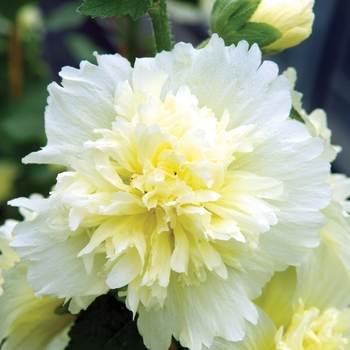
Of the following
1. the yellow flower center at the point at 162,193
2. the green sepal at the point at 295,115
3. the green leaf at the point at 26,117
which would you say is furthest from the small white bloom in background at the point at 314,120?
the green leaf at the point at 26,117

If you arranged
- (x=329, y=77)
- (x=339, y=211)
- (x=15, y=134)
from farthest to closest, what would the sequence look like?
(x=329, y=77) → (x=15, y=134) → (x=339, y=211)

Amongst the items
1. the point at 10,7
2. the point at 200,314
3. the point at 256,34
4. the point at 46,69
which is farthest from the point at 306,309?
the point at 46,69

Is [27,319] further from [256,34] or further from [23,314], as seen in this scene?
[256,34]

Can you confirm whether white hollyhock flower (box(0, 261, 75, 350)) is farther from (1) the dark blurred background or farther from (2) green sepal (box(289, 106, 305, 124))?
(1) the dark blurred background

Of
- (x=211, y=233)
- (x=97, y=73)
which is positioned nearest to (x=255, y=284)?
(x=211, y=233)

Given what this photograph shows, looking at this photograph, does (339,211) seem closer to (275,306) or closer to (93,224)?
(275,306)

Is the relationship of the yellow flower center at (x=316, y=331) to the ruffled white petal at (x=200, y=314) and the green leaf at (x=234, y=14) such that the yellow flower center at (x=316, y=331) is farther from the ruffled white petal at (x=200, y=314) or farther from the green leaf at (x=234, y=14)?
the green leaf at (x=234, y=14)
